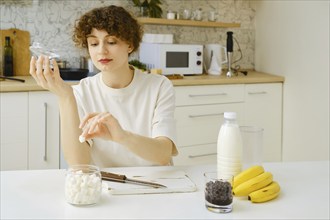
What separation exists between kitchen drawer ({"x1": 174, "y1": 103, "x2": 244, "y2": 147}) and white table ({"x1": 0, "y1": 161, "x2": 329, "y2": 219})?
6.10ft

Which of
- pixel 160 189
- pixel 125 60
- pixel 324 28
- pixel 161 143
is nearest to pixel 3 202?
pixel 160 189

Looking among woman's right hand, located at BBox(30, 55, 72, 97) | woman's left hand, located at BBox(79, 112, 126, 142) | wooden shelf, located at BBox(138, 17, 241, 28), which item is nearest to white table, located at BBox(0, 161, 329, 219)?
woman's left hand, located at BBox(79, 112, 126, 142)

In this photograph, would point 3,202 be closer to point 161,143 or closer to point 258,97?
point 161,143

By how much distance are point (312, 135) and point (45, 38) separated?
204 cm

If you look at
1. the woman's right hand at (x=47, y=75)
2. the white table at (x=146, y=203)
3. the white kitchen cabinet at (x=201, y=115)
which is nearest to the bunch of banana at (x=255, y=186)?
the white table at (x=146, y=203)

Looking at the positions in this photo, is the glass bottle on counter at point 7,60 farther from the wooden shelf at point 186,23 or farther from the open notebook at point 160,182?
the open notebook at point 160,182

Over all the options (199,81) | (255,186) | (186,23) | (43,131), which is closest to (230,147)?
(255,186)

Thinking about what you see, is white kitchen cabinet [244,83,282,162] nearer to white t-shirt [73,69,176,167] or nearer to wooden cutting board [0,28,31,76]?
wooden cutting board [0,28,31,76]

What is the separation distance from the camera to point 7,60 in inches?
132

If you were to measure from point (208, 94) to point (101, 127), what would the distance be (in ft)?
6.71

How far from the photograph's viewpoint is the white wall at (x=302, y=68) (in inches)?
130

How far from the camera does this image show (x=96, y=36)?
1742 mm

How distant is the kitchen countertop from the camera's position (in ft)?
9.56

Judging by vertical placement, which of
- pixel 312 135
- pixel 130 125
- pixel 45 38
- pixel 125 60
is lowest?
pixel 312 135
